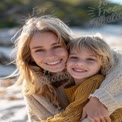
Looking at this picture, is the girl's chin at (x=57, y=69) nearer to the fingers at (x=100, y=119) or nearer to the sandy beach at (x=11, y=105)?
the fingers at (x=100, y=119)

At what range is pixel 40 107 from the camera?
104 inches

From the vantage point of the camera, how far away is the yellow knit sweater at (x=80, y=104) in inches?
94.1

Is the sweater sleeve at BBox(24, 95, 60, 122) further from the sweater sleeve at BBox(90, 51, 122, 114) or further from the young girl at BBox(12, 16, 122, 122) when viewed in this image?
the sweater sleeve at BBox(90, 51, 122, 114)

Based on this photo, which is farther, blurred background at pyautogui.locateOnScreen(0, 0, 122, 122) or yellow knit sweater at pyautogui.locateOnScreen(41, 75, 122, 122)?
blurred background at pyautogui.locateOnScreen(0, 0, 122, 122)

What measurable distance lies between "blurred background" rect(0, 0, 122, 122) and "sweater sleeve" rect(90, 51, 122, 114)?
0.55 metres

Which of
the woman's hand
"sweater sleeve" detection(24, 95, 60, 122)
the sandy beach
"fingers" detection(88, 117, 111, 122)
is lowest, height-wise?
the sandy beach

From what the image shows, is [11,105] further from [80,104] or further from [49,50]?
[80,104]

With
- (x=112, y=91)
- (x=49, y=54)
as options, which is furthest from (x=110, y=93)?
(x=49, y=54)

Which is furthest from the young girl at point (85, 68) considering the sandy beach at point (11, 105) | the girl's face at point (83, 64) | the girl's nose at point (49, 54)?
the sandy beach at point (11, 105)

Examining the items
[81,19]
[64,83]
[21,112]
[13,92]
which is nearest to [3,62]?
[13,92]

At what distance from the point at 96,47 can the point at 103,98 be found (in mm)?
268

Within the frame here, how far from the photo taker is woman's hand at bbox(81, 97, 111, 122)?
2.32 meters

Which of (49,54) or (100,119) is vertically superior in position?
(49,54)

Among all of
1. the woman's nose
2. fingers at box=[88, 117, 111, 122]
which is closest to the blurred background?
the woman's nose
